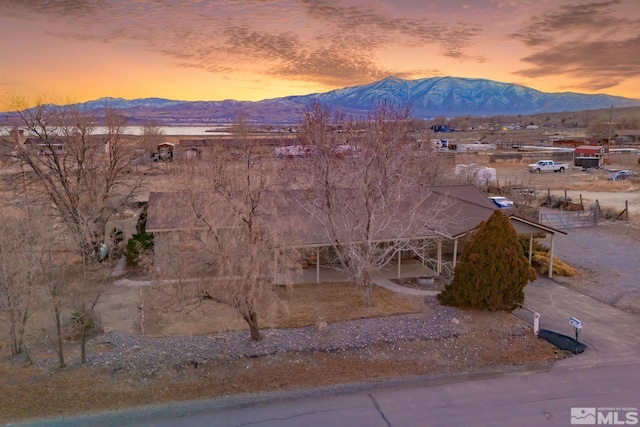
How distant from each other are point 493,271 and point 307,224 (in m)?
7.23

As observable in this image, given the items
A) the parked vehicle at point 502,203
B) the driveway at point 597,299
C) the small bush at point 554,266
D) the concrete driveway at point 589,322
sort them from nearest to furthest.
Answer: the concrete driveway at point 589,322 < the driveway at point 597,299 < the small bush at point 554,266 < the parked vehicle at point 502,203

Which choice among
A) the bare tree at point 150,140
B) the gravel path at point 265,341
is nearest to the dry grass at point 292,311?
the gravel path at point 265,341

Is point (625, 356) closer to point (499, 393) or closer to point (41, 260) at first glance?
point (499, 393)

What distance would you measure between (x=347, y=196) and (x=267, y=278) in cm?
671

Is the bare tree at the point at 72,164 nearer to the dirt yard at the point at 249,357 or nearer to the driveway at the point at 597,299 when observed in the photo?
the dirt yard at the point at 249,357

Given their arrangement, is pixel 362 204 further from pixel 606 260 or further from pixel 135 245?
pixel 606 260

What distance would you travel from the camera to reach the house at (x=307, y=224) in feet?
44.5

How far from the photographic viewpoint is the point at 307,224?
62.4ft

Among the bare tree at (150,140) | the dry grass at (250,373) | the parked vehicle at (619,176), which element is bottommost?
the dry grass at (250,373)

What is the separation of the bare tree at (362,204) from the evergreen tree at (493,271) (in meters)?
1.96

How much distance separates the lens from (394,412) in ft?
35.9

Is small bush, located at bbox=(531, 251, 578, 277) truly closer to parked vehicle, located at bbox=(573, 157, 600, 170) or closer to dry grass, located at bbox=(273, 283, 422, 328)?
dry grass, located at bbox=(273, 283, 422, 328)

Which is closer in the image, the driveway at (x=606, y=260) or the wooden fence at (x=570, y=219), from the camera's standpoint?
the driveway at (x=606, y=260)

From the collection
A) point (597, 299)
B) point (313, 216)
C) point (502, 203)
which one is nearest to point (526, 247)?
point (597, 299)
